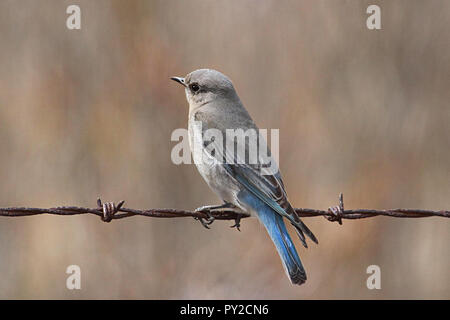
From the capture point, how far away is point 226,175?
454 centimetres

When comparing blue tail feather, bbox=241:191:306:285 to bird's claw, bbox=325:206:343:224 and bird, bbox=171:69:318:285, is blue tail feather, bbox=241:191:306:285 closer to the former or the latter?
bird, bbox=171:69:318:285

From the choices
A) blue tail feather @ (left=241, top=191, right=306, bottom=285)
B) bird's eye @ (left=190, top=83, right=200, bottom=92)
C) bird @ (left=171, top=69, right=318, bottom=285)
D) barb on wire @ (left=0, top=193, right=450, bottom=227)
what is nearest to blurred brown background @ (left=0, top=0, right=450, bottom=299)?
bird's eye @ (left=190, top=83, right=200, bottom=92)

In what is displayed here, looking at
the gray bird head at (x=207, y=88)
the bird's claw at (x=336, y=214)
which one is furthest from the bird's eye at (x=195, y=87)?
the bird's claw at (x=336, y=214)

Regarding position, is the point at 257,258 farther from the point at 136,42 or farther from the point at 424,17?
the point at 424,17

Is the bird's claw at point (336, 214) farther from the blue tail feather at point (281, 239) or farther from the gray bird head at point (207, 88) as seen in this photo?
the gray bird head at point (207, 88)

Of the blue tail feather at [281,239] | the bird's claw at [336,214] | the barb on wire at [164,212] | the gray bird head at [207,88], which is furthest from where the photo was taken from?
the gray bird head at [207,88]

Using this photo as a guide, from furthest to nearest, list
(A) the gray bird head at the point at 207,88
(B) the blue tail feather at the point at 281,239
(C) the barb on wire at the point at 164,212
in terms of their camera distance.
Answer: (A) the gray bird head at the point at 207,88 → (B) the blue tail feather at the point at 281,239 → (C) the barb on wire at the point at 164,212

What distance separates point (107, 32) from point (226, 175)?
2.59 m

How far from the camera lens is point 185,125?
20.6 feet

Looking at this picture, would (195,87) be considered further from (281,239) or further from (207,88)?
(281,239)

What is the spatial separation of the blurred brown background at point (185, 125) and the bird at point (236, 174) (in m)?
1.19

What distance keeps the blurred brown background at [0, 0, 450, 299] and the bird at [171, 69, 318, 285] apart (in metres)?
1.19

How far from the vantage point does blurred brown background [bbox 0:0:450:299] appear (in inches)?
247

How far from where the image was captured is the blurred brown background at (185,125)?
629 centimetres
